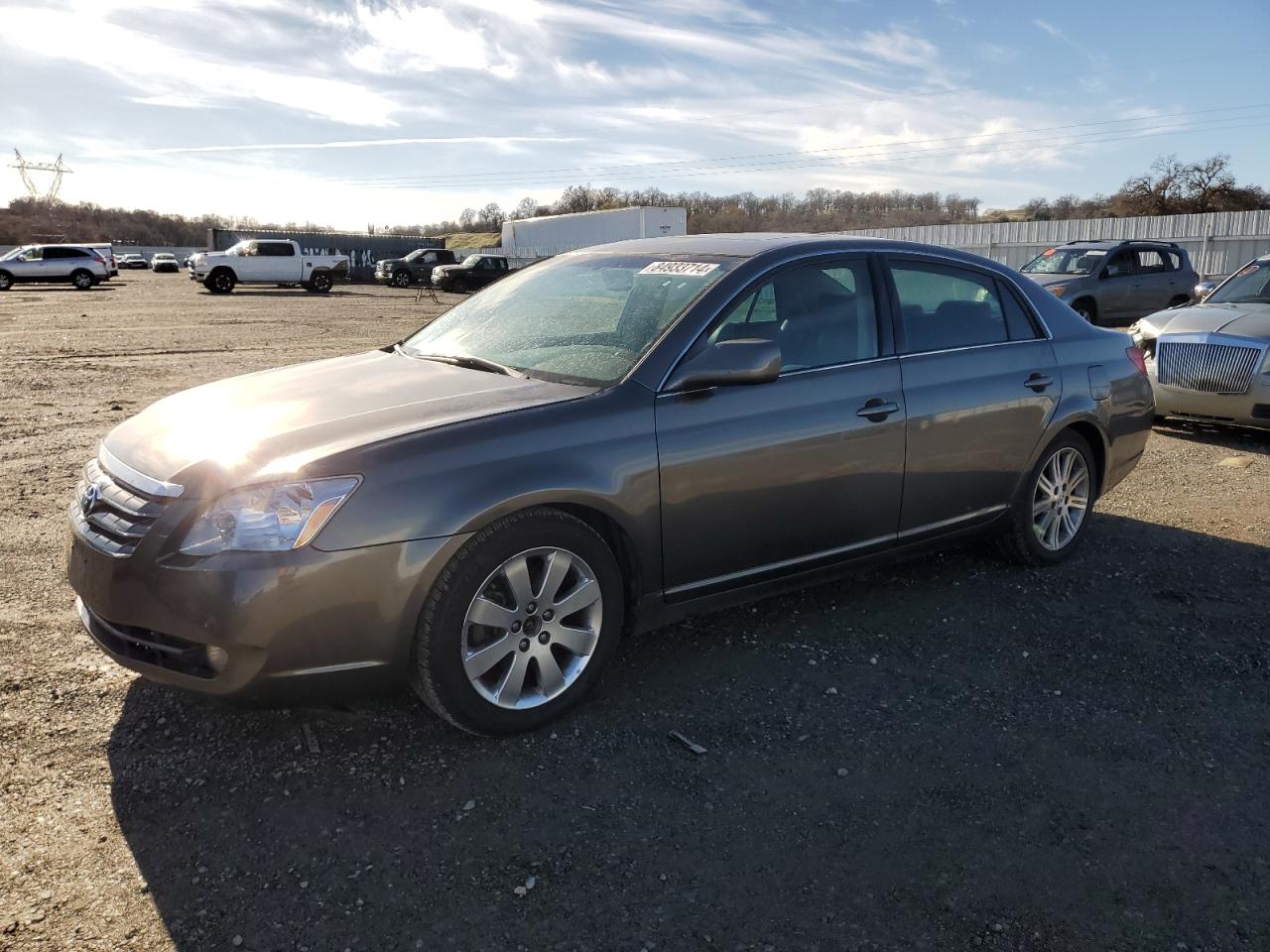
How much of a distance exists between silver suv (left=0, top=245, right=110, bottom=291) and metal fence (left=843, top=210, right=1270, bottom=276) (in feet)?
106

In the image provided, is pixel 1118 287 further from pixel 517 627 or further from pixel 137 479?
pixel 137 479

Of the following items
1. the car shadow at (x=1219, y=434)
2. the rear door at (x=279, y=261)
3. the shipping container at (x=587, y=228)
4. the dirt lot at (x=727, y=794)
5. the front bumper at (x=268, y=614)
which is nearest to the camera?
the dirt lot at (x=727, y=794)

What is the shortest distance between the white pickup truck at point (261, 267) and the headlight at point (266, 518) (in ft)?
120

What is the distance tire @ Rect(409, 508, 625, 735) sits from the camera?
3109mm

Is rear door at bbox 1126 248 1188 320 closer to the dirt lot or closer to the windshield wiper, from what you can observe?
the dirt lot

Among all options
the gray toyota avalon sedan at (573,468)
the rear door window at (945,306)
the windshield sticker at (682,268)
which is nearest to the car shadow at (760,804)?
the gray toyota avalon sedan at (573,468)

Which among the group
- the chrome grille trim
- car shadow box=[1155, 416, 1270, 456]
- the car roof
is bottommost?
car shadow box=[1155, 416, 1270, 456]

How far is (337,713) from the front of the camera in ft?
11.4

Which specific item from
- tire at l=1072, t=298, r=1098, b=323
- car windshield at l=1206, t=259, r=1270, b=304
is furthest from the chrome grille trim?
tire at l=1072, t=298, r=1098, b=323

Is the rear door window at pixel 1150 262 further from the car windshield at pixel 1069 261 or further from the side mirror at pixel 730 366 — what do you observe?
the side mirror at pixel 730 366

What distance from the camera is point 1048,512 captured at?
16.8 feet

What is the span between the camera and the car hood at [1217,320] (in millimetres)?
8289

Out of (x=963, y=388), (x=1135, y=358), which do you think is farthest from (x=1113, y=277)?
(x=963, y=388)

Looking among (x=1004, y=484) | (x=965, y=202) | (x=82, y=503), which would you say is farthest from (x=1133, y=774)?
(x=965, y=202)
